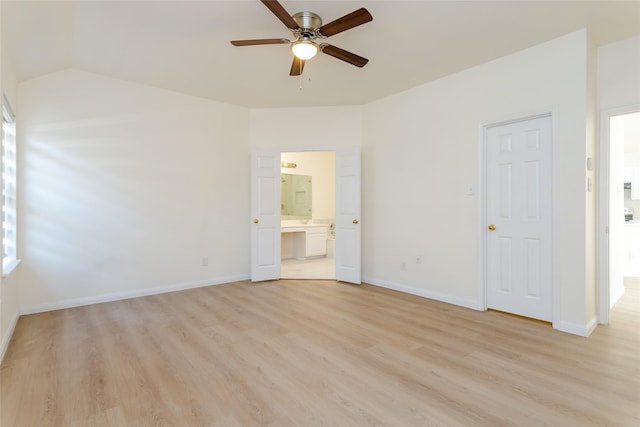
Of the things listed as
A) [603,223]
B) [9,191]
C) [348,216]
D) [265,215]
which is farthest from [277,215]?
[603,223]

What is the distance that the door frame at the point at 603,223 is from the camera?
10.2 ft

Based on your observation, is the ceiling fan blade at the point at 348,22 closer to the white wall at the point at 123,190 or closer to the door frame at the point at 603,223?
the door frame at the point at 603,223

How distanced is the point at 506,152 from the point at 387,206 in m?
1.71

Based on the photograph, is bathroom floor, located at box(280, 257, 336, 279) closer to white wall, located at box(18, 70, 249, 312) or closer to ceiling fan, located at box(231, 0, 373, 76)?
white wall, located at box(18, 70, 249, 312)

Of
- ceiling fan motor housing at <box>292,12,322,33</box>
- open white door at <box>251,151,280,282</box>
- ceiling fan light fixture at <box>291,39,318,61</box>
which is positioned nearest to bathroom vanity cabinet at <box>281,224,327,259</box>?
open white door at <box>251,151,280,282</box>

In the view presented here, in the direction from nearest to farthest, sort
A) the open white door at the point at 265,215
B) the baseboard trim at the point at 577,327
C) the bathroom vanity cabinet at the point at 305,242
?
the baseboard trim at the point at 577,327
the open white door at the point at 265,215
the bathroom vanity cabinet at the point at 305,242

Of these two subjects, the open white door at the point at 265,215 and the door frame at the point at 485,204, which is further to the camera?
the open white door at the point at 265,215

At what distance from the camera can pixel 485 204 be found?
3.62 meters

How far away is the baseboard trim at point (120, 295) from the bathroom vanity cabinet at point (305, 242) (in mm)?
2090

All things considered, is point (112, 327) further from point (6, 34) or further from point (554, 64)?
point (554, 64)

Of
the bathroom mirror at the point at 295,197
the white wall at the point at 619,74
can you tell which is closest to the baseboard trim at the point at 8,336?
the bathroom mirror at the point at 295,197

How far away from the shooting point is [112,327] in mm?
3117

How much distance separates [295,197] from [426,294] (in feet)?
13.3

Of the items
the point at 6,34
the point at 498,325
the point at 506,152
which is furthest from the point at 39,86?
the point at 498,325
